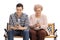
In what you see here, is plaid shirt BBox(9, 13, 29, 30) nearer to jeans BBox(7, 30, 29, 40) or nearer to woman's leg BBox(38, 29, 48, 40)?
jeans BBox(7, 30, 29, 40)

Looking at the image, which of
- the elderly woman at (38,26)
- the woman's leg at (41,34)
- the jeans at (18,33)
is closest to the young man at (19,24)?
the jeans at (18,33)

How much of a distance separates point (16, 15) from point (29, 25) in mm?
318

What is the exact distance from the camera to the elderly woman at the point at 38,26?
3.53 meters

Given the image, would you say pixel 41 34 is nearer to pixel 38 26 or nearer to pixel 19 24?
pixel 38 26

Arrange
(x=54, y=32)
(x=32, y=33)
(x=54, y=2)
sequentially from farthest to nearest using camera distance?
(x=54, y=2) → (x=54, y=32) → (x=32, y=33)

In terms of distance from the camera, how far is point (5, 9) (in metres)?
4.34

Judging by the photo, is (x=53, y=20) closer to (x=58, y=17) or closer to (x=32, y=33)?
(x=58, y=17)

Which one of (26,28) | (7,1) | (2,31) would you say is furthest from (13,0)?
(26,28)

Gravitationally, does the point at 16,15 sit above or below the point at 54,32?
above

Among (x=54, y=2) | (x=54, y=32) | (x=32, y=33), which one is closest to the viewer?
(x=32, y=33)

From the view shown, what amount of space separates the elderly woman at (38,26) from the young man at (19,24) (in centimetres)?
12

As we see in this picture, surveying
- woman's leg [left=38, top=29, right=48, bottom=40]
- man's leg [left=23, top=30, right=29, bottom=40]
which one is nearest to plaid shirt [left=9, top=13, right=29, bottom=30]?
man's leg [left=23, top=30, right=29, bottom=40]

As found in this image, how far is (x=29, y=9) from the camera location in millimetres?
4379

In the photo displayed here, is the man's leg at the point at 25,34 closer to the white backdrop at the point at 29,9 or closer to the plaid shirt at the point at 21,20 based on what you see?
the plaid shirt at the point at 21,20
